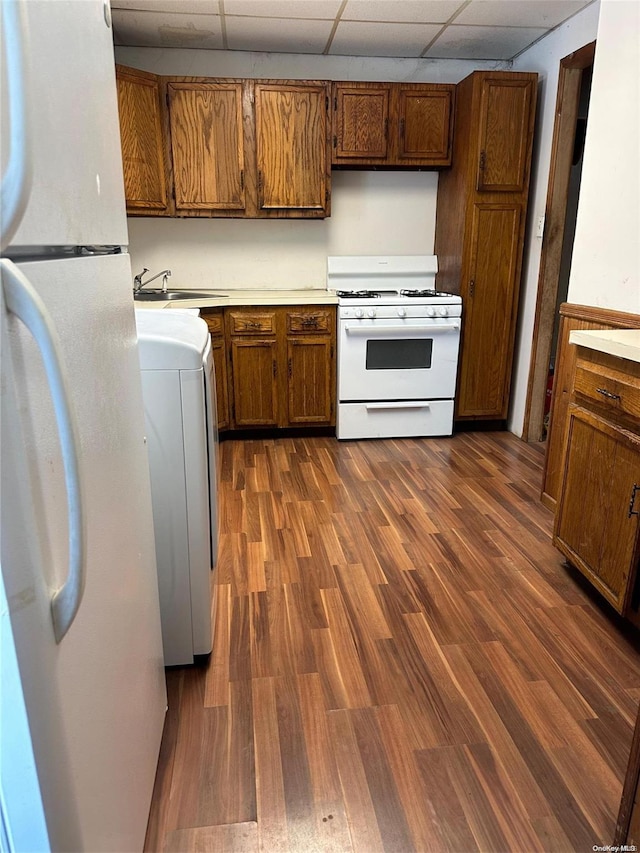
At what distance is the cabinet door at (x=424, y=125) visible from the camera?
11.5 ft

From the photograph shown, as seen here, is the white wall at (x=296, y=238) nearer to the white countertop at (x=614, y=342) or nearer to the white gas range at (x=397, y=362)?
the white gas range at (x=397, y=362)

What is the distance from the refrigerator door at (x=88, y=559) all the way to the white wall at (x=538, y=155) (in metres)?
3.05

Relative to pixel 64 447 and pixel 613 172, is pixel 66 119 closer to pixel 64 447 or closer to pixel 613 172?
pixel 64 447

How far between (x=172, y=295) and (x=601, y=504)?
2806 mm

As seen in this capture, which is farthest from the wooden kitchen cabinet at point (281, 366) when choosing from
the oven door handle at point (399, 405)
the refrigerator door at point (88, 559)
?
the refrigerator door at point (88, 559)

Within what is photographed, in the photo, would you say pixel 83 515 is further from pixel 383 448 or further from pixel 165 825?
pixel 383 448

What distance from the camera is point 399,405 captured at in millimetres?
3672

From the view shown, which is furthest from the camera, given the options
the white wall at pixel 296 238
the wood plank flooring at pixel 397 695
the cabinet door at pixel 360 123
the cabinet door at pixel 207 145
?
the white wall at pixel 296 238

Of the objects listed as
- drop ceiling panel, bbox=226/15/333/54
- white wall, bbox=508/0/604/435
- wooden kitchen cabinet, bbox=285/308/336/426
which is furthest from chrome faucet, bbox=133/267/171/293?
white wall, bbox=508/0/604/435

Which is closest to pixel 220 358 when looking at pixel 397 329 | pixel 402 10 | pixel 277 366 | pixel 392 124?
pixel 277 366

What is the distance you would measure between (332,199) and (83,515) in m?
3.67

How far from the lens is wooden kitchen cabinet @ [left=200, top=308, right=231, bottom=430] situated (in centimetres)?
342

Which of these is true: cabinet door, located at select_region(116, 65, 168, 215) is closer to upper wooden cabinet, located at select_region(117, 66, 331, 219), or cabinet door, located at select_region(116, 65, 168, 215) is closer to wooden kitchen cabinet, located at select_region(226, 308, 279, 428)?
upper wooden cabinet, located at select_region(117, 66, 331, 219)

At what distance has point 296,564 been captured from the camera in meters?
2.23
